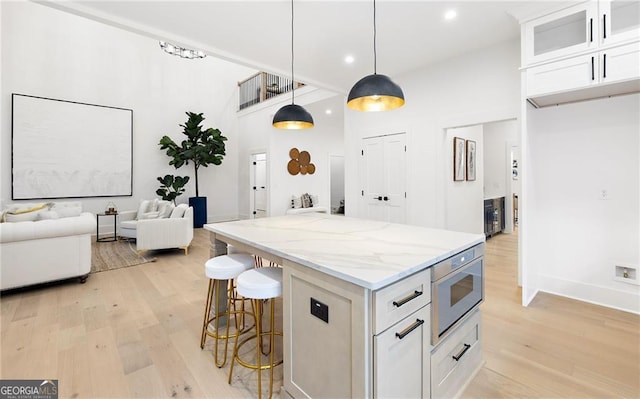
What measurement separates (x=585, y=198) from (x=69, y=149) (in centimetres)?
872

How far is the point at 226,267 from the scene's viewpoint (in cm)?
199

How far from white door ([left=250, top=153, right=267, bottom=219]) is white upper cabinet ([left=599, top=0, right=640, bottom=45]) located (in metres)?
6.77

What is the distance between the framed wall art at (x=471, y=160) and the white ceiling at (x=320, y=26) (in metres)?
1.94

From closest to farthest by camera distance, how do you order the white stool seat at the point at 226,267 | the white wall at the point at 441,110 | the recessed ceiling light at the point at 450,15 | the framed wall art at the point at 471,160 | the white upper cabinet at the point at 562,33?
the white stool seat at the point at 226,267
the white upper cabinet at the point at 562,33
the recessed ceiling light at the point at 450,15
the white wall at the point at 441,110
the framed wall art at the point at 471,160

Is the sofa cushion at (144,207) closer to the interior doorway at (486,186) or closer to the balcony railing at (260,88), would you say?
the balcony railing at (260,88)

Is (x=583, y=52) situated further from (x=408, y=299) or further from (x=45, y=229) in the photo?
(x=45, y=229)

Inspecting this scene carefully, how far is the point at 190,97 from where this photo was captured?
26.1ft

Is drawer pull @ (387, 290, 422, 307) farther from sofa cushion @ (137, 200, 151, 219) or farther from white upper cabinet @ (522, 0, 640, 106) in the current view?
sofa cushion @ (137, 200, 151, 219)

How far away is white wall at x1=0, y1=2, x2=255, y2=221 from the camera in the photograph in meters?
5.71

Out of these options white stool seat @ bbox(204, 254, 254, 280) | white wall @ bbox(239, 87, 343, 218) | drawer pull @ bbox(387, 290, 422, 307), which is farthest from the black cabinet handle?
white wall @ bbox(239, 87, 343, 218)

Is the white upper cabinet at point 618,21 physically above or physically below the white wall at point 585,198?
above

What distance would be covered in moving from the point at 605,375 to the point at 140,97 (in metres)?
8.95

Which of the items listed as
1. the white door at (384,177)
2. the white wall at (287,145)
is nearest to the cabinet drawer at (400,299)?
the white door at (384,177)

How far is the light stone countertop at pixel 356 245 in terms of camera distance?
124cm
